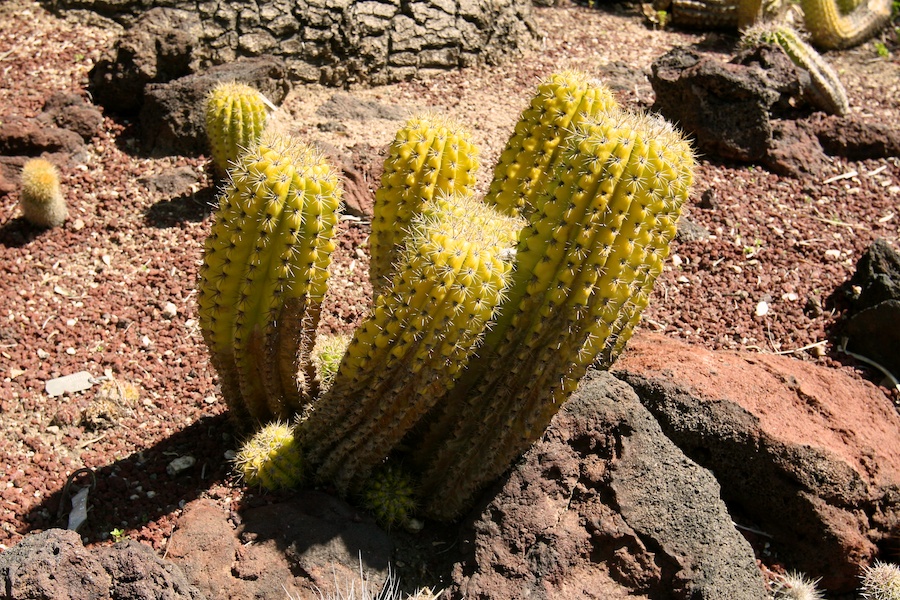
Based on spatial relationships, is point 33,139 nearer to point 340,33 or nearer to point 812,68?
point 340,33

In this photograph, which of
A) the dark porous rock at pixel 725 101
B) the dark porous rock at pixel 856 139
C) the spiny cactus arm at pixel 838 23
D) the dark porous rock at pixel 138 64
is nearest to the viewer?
the dark porous rock at pixel 138 64

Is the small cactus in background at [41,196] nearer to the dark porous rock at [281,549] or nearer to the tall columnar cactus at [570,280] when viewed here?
the dark porous rock at [281,549]

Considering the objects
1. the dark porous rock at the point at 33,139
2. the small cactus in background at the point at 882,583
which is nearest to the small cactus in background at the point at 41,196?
the dark porous rock at the point at 33,139

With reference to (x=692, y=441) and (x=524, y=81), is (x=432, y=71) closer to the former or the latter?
(x=524, y=81)

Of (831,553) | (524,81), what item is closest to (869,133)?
(524,81)

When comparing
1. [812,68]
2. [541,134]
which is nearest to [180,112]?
[541,134]

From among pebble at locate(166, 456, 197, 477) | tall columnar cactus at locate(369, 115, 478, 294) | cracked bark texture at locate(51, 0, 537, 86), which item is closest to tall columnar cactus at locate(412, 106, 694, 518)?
tall columnar cactus at locate(369, 115, 478, 294)
